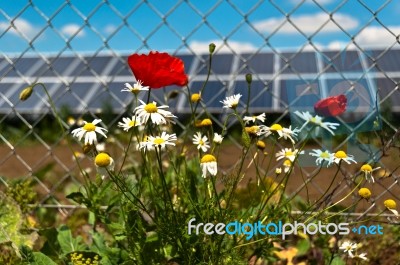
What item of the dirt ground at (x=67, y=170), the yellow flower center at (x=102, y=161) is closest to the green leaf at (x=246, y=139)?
the yellow flower center at (x=102, y=161)

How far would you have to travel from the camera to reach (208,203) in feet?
4.69

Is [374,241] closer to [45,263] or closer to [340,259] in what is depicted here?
[340,259]

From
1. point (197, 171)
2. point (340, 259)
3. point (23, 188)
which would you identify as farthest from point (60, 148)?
point (340, 259)

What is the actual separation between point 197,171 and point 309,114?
528mm

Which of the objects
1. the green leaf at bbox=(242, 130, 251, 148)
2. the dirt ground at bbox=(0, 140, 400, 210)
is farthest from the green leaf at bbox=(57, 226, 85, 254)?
the green leaf at bbox=(242, 130, 251, 148)

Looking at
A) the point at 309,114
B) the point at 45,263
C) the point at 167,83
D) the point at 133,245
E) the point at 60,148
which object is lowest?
the point at 45,263

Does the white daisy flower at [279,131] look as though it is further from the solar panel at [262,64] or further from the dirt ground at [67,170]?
the solar panel at [262,64]

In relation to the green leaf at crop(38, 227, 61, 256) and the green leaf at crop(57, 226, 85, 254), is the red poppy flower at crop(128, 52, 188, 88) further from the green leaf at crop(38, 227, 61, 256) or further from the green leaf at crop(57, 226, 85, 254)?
the green leaf at crop(38, 227, 61, 256)

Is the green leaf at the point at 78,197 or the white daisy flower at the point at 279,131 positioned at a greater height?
the white daisy flower at the point at 279,131

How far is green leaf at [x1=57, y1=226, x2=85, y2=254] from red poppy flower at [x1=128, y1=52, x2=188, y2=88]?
62 cm

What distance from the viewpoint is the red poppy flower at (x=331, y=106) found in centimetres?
158

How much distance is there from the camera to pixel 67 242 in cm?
183

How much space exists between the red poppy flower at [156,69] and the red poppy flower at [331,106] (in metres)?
0.38

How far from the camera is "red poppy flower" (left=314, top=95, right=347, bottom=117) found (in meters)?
1.58
